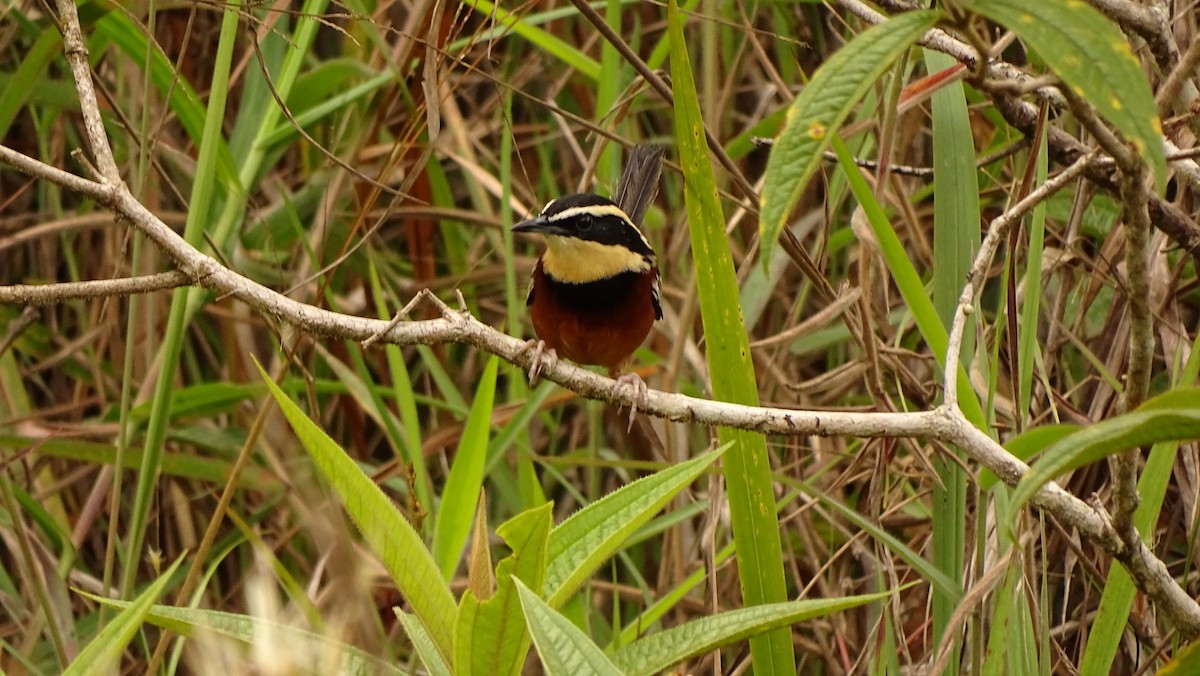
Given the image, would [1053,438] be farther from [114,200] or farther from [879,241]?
[114,200]

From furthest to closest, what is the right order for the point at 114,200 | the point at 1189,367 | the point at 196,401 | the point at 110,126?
the point at 110,126, the point at 196,401, the point at 1189,367, the point at 114,200

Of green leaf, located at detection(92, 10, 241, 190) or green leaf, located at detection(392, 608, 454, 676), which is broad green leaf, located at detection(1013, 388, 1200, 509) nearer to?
green leaf, located at detection(392, 608, 454, 676)

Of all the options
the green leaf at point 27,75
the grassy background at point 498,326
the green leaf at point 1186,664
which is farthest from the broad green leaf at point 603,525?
the green leaf at point 27,75

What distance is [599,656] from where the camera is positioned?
1.57m

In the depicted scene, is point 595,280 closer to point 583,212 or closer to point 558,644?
point 583,212

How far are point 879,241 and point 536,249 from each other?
2662 millimetres

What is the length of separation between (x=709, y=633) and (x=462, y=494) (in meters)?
1.01

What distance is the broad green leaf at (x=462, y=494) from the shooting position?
8.76 ft

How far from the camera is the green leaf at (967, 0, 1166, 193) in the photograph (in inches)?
47.7

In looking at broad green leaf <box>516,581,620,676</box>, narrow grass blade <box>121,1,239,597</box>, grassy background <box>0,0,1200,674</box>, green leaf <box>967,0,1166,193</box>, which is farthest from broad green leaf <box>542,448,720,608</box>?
narrow grass blade <box>121,1,239,597</box>

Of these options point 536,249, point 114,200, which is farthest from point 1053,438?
point 536,249

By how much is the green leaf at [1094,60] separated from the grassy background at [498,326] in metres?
1.03

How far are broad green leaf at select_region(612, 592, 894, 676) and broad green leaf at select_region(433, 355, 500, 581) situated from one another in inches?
29.0

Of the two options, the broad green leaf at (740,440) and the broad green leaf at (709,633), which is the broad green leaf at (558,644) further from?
the broad green leaf at (740,440)
